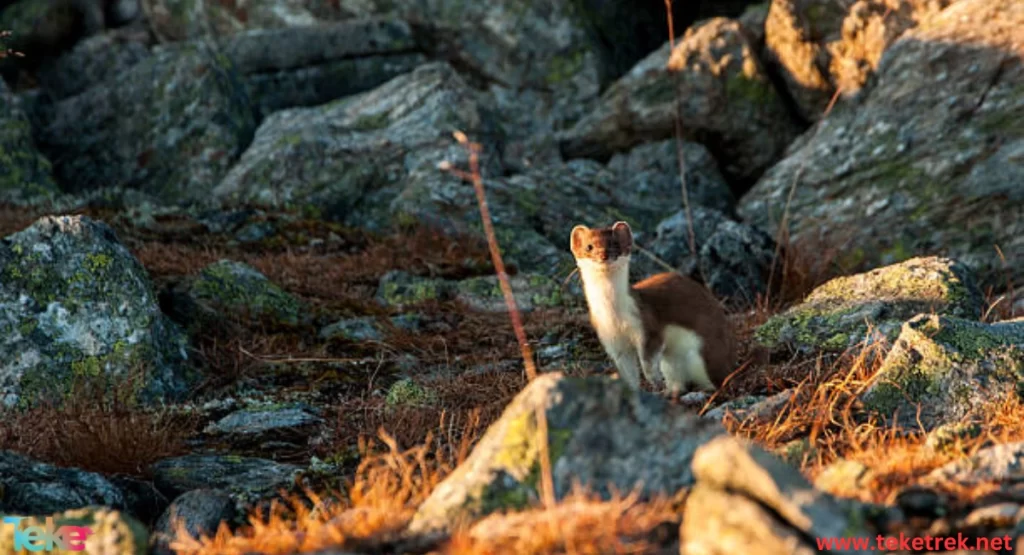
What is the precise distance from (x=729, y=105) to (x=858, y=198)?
3243mm

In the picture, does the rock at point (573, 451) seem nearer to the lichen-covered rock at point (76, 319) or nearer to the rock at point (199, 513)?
the rock at point (199, 513)

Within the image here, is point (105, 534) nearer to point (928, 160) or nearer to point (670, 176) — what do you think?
point (928, 160)

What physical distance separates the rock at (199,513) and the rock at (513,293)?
5.77 metres

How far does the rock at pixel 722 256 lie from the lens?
12.4 m

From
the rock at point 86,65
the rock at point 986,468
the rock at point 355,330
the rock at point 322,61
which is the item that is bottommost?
the rock at point 355,330

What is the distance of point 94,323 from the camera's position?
9000 mm

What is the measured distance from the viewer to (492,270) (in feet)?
43.9

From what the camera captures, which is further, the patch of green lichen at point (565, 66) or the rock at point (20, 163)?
the patch of green lichen at point (565, 66)

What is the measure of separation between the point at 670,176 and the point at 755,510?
41.6 feet

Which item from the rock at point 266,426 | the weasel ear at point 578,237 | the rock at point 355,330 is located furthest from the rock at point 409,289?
the weasel ear at point 578,237

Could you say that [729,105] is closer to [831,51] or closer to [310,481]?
[831,51]

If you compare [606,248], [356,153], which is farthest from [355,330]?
[356,153]

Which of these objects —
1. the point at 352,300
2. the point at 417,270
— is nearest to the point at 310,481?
the point at 352,300

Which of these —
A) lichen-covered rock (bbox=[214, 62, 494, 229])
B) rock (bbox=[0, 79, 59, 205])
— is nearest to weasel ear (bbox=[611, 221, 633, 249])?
lichen-covered rock (bbox=[214, 62, 494, 229])
